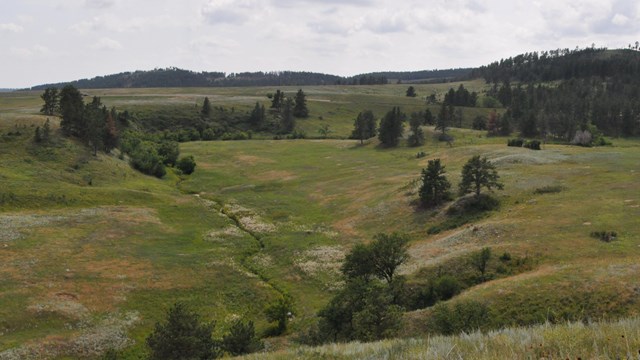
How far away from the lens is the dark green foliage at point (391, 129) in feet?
529

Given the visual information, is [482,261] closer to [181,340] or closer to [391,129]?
[181,340]

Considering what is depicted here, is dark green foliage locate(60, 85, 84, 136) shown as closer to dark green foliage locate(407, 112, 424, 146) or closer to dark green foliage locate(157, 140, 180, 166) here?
dark green foliage locate(157, 140, 180, 166)

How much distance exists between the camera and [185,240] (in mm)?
71875

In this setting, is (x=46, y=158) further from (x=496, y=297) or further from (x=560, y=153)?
(x=560, y=153)

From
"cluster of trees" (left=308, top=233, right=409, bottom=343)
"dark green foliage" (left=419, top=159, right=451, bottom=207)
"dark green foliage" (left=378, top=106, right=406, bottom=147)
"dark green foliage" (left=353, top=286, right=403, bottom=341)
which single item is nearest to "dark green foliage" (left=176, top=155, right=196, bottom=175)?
"dark green foliage" (left=378, top=106, right=406, bottom=147)

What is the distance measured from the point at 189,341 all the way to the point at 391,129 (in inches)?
5358

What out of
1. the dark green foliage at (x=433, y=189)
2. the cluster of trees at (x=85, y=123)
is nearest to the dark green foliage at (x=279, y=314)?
the dark green foliage at (x=433, y=189)

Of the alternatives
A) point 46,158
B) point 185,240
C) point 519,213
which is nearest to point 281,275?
point 185,240

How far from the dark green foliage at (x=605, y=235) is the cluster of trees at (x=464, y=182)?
70.6 ft

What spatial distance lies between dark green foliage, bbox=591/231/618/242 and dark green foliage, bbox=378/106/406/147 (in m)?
111

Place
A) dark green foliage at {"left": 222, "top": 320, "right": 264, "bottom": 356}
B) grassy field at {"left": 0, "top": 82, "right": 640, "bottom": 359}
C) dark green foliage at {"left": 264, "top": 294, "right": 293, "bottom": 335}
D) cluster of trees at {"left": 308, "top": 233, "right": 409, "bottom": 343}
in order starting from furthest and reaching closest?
1. dark green foliage at {"left": 264, "top": 294, "right": 293, "bottom": 335}
2. grassy field at {"left": 0, "top": 82, "right": 640, "bottom": 359}
3. dark green foliage at {"left": 222, "top": 320, "right": 264, "bottom": 356}
4. cluster of trees at {"left": 308, "top": 233, "right": 409, "bottom": 343}

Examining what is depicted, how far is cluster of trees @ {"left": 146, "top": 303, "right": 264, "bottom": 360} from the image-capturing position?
32.9m

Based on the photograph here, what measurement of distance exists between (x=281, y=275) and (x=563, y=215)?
3626 cm

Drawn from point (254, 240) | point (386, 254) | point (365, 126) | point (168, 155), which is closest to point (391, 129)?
point (365, 126)
